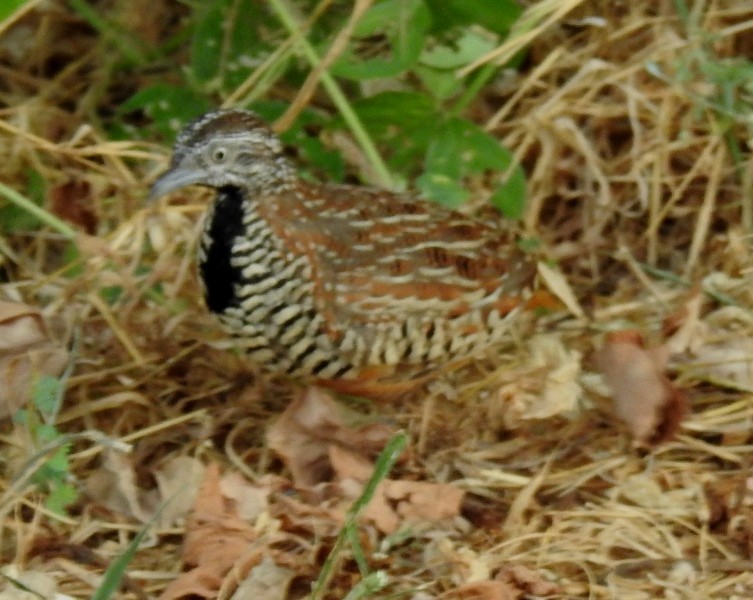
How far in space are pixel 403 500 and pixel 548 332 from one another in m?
0.91

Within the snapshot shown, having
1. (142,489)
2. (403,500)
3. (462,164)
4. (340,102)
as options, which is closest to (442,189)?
(462,164)

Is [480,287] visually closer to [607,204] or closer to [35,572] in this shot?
[607,204]

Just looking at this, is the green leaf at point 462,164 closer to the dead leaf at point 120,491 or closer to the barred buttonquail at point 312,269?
the barred buttonquail at point 312,269

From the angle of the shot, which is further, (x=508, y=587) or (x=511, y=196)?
(x=511, y=196)

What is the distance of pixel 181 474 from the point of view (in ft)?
11.1

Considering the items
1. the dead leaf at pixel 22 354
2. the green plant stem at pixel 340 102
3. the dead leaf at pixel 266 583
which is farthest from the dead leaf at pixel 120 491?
the green plant stem at pixel 340 102

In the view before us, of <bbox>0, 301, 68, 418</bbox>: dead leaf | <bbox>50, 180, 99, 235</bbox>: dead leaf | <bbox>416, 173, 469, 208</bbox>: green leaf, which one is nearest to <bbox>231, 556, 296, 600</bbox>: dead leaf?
<bbox>0, 301, 68, 418</bbox>: dead leaf

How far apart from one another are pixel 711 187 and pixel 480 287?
0.94 metres

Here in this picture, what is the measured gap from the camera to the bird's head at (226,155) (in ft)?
11.1

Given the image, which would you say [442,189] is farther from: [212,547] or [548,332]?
[212,547]

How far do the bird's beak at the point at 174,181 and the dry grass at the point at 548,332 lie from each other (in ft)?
1.22

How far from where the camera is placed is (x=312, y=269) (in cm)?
342

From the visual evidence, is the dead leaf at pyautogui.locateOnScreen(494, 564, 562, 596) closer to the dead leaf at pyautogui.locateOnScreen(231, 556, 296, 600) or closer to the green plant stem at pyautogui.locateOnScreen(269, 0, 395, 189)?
the dead leaf at pyautogui.locateOnScreen(231, 556, 296, 600)

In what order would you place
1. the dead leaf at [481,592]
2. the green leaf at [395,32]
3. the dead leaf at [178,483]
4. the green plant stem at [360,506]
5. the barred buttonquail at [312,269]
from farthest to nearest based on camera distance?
the green leaf at [395,32], the barred buttonquail at [312,269], the dead leaf at [178,483], the dead leaf at [481,592], the green plant stem at [360,506]
